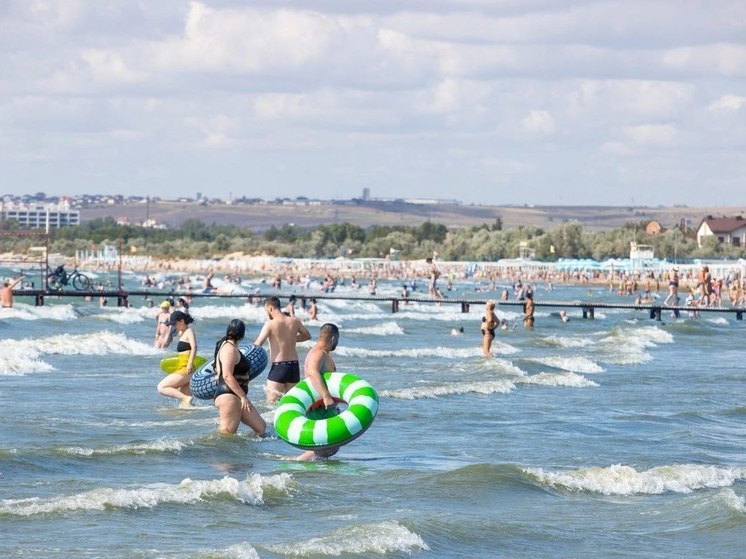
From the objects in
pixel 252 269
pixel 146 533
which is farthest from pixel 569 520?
pixel 252 269

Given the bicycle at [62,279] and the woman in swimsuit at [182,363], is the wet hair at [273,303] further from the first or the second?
the bicycle at [62,279]

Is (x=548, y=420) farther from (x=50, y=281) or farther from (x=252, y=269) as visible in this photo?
(x=252, y=269)

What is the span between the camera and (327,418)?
38.5 ft

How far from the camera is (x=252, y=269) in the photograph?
127750 mm

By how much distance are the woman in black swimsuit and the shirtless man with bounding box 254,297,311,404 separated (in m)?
0.89

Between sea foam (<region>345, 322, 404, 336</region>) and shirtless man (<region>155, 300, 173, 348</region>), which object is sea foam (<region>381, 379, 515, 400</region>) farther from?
sea foam (<region>345, 322, 404, 336</region>)

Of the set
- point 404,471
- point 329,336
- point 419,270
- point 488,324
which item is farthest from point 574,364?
point 419,270

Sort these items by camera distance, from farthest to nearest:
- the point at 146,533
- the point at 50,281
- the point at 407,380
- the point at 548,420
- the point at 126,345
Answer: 1. the point at 50,281
2. the point at 126,345
3. the point at 407,380
4. the point at 548,420
5. the point at 146,533

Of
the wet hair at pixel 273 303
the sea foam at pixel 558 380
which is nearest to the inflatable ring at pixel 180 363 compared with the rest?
the wet hair at pixel 273 303

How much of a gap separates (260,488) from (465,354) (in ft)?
57.7

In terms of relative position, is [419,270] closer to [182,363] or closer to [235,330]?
[182,363]

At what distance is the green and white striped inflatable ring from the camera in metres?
11.5

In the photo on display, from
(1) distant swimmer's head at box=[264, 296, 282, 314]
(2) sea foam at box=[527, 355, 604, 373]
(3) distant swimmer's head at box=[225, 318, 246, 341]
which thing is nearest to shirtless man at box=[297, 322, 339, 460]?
(3) distant swimmer's head at box=[225, 318, 246, 341]

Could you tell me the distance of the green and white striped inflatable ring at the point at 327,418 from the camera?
37.7 feet
